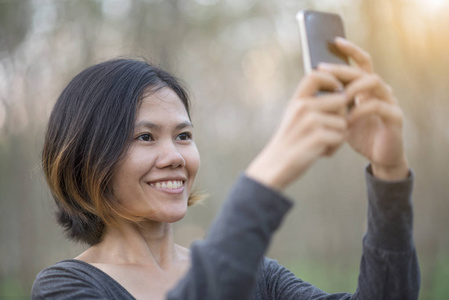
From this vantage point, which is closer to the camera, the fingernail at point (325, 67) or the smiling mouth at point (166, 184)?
the fingernail at point (325, 67)

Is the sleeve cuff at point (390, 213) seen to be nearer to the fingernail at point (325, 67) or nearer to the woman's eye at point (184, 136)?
the fingernail at point (325, 67)

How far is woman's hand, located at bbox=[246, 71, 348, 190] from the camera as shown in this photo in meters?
0.87

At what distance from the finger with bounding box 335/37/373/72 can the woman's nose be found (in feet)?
2.10

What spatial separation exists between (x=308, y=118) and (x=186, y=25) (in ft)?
17.8

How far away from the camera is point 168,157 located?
1.48 m

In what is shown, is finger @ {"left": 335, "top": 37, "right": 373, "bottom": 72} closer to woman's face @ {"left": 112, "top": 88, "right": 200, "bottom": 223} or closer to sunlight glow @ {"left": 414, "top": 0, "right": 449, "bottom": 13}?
woman's face @ {"left": 112, "top": 88, "right": 200, "bottom": 223}

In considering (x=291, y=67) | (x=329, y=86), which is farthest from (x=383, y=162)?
(x=291, y=67)

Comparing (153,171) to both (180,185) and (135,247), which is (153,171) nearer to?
(180,185)

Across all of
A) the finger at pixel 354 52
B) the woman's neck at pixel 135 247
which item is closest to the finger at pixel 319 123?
the finger at pixel 354 52

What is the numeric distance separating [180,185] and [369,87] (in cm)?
74

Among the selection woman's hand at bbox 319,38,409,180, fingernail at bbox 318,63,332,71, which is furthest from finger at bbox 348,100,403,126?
fingernail at bbox 318,63,332,71

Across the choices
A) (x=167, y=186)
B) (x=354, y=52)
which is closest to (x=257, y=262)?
(x=354, y=52)

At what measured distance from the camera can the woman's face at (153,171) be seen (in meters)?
1.47

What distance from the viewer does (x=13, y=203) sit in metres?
6.09
